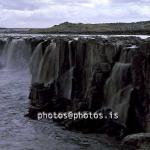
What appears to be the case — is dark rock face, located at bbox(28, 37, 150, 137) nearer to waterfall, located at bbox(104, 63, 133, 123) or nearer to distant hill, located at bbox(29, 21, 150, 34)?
waterfall, located at bbox(104, 63, 133, 123)

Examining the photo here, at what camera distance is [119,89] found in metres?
29.4

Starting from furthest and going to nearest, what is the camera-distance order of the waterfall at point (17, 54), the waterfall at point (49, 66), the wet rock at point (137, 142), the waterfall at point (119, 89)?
the waterfall at point (17, 54)
the waterfall at point (49, 66)
the waterfall at point (119, 89)
the wet rock at point (137, 142)

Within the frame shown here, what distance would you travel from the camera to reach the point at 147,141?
61.3 feet

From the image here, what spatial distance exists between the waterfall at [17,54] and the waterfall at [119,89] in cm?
3379

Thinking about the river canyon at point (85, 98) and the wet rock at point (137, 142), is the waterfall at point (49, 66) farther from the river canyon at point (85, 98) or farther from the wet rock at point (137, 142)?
the wet rock at point (137, 142)

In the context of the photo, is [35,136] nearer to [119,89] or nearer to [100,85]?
[100,85]

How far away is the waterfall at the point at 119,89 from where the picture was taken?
92.0ft

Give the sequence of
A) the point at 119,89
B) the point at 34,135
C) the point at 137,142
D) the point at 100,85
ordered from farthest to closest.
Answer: the point at 100,85 < the point at 119,89 < the point at 34,135 < the point at 137,142

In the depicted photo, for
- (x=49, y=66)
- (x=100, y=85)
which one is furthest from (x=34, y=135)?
(x=49, y=66)

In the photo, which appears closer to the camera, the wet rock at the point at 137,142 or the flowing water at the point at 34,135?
the wet rock at the point at 137,142

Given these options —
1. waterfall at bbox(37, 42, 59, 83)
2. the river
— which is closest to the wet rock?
the river

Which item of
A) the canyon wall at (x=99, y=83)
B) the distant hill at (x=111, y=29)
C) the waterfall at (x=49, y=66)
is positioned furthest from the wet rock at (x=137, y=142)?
the distant hill at (x=111, y=29)

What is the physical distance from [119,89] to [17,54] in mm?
39262

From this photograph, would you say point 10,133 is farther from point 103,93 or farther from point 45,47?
point 45,47
